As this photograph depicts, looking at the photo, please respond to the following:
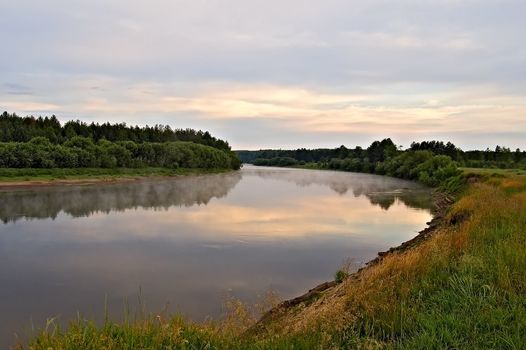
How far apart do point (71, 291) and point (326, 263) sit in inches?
326

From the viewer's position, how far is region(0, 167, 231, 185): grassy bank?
156 ft

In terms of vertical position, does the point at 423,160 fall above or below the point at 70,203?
above

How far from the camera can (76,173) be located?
5650 centimetres

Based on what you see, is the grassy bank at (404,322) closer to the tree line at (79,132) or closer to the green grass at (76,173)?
the green grass at (76,173)

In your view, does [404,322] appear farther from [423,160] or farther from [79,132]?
[79,132]

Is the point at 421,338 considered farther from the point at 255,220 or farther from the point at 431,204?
the point at 431,204

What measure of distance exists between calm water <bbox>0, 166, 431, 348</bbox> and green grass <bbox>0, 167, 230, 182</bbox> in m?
18.8

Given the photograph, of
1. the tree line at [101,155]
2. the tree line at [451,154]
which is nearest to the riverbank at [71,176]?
the tree line at [101,155]

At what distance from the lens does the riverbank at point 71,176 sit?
153 ft

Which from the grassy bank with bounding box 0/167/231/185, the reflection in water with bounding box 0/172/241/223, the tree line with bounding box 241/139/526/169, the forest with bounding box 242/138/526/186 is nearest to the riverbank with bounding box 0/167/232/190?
the grassy bank with bounding box 0/167/231/185

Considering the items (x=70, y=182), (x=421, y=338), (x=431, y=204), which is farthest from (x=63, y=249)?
(x=70, y=182)

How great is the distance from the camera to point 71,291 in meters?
11.6

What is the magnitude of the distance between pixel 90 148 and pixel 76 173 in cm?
847

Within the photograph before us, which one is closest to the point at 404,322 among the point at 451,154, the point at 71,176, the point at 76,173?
the point at 71,176
